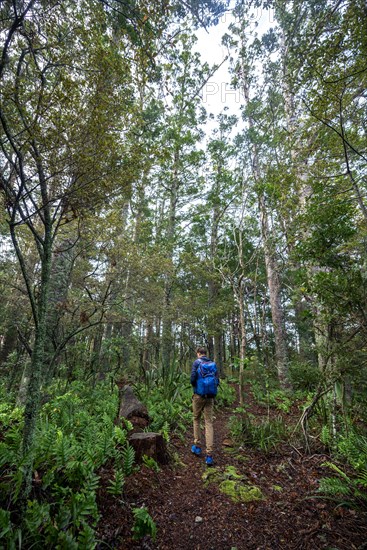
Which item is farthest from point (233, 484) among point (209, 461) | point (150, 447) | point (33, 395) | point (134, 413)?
point (33, 395)

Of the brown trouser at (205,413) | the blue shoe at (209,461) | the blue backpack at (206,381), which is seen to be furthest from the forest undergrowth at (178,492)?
the blue backpack at (206,381)

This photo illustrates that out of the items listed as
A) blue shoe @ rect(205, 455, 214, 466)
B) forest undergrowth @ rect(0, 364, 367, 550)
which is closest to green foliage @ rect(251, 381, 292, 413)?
forest undergrowth @ rect(0, 364, 367, 550)

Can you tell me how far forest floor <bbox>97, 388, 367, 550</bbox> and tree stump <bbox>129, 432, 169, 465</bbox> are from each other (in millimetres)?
167

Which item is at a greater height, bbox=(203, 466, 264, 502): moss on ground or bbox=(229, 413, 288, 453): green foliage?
bbox=(229, 413, 288, 453): green foliage

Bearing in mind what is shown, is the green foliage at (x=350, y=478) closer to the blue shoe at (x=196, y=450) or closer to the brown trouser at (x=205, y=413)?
the brown trouser at (x=205, y=413)

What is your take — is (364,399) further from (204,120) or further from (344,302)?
(204,120)

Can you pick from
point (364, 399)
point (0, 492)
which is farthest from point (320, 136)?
point (0, 492)

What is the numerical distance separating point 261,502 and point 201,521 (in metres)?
0.84

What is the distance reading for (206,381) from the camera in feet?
15.1

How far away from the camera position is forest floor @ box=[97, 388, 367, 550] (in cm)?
241

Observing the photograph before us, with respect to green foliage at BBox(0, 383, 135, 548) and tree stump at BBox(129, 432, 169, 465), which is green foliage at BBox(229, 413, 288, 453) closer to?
tree stump at BBox(129, 432, 169, 465)

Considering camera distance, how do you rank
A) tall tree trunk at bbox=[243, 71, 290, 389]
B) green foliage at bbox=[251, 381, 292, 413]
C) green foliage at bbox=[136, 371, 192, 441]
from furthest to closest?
tall tree trunk at bbox=[243, 71, 290, 389] < green foliage at bbox=[251, 381, 292, 413] < green foliage at bbox=[136, 371, 192, 441]

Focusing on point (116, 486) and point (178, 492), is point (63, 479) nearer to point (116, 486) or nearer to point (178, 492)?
point (116, 486)

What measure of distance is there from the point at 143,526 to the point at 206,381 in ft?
7.85
